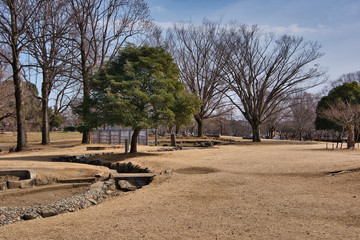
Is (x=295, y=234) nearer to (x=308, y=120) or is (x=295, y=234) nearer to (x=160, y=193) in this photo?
(x=160, y=193)

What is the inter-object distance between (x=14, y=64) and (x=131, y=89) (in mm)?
9724

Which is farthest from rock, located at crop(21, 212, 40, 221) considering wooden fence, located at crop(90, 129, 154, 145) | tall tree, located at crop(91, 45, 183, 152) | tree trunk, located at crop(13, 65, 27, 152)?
wooden fence, located at crop(90, 129, 154, 145)

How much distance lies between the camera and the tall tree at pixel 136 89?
46.5 ft

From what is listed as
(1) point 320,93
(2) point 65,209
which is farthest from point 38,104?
(1) point 320,93

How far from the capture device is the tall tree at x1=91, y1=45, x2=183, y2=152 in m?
14.2

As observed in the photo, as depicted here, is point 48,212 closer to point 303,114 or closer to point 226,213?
point 226,213

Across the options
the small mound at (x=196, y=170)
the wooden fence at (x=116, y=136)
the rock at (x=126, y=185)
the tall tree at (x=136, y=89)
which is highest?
the tall tree at (x=136, y=89)

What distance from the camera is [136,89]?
14.2 metres

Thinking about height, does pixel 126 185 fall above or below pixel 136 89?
below

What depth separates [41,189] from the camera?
9141 mm

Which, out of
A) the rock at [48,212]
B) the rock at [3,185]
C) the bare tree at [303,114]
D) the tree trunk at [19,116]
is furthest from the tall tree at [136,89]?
the bare tree at [303,114]

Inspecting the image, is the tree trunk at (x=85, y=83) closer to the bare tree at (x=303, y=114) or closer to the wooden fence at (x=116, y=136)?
the wooden fence at (x=116, y=136)

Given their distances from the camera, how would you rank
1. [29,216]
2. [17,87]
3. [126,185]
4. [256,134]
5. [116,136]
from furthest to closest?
1. [256,134]
2. [116,136]
3. [17,87]
4. [126,185]
5. [29,216]

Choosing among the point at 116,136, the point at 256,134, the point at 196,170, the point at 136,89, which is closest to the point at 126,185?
the point at 196,170
